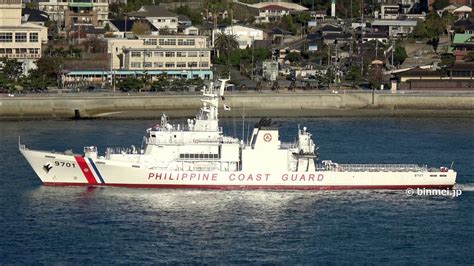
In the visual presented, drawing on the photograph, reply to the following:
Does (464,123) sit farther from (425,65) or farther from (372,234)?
(372,234)

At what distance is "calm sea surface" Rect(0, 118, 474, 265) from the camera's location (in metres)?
40.1

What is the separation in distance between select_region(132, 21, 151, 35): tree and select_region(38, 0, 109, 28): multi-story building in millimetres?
5228

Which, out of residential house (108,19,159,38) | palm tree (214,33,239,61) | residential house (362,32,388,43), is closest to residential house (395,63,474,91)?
residential house (362,32,388,43)

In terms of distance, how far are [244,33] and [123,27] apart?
9095 mm

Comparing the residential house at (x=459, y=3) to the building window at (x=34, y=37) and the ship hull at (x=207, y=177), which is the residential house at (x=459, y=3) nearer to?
the building window at (x=34, y=37)

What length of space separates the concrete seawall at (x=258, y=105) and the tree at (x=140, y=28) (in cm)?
2011

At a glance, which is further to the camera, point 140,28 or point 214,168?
point 140,28

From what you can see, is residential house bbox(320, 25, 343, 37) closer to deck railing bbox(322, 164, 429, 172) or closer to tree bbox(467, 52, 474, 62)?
tree bbox(467, 52, 474, 62)

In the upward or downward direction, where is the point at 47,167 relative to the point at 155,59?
downward

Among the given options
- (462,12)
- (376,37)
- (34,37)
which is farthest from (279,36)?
(34,37)

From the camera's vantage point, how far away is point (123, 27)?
103312 mm

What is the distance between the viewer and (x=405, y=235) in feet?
140

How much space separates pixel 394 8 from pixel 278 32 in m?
13.5

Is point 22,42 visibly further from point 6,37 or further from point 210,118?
point 210,118
